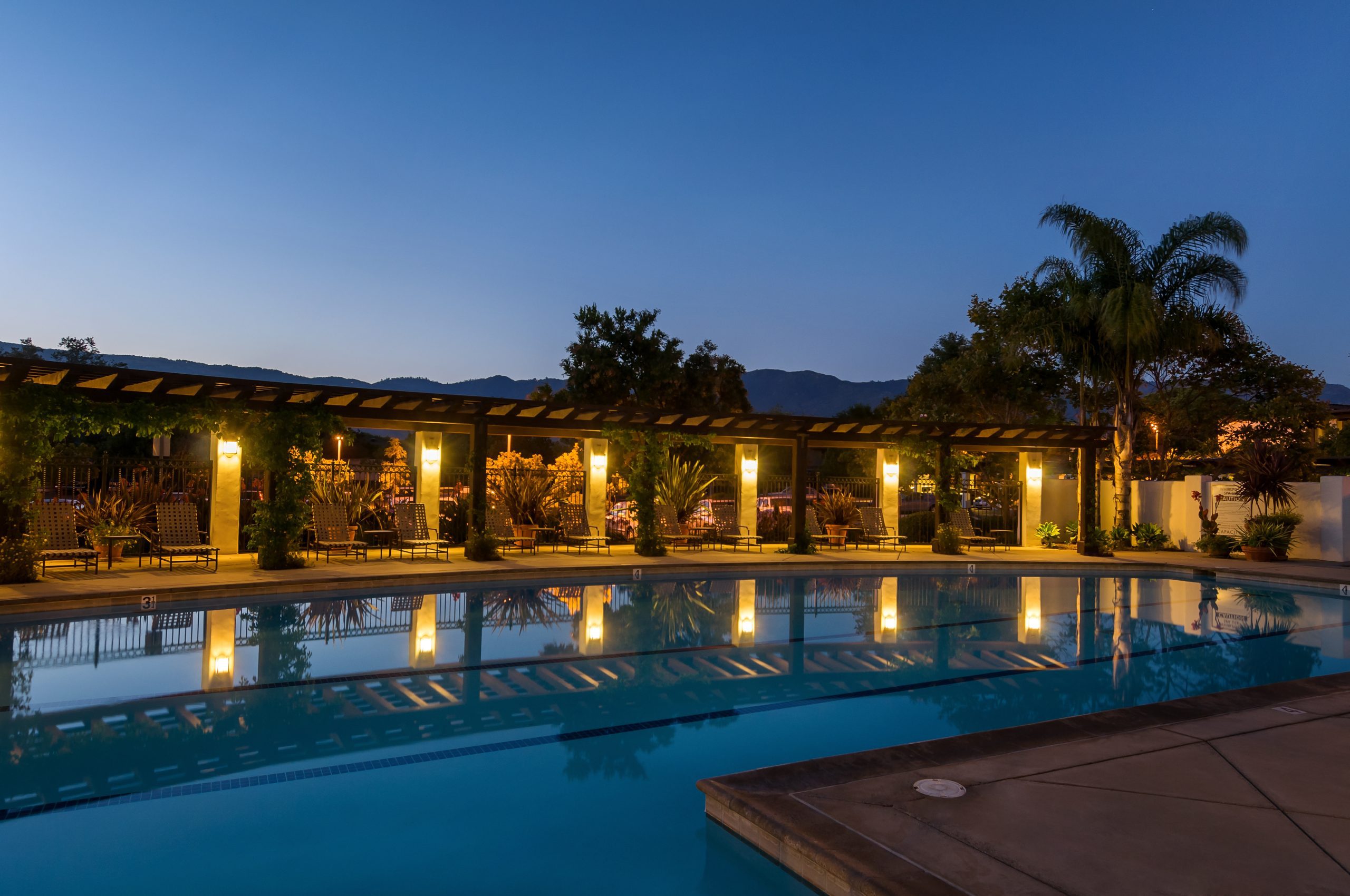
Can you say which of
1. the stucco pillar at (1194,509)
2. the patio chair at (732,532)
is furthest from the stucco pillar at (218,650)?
the stucco pillar at (1194,509)

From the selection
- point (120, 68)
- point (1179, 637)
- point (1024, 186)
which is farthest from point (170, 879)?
point (1024, 186)

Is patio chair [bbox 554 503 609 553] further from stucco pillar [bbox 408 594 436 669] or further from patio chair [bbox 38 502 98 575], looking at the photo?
patio chair [bbox 38 502 98 575]

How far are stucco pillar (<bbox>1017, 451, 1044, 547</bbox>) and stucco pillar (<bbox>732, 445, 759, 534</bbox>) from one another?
6478mm

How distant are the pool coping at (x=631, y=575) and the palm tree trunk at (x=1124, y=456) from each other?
171cm

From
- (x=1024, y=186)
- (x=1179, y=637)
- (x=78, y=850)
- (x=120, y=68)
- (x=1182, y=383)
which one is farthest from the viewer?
(x=1024, y=186)

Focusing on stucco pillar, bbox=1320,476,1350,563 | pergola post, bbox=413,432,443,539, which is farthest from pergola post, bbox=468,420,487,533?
stucco pillar, bbox=1320,476,1350,563

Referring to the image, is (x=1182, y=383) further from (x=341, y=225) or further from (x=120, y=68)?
(x=120, y=68)

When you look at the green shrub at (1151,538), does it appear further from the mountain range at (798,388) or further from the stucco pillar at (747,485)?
the mountain range at (798,388)

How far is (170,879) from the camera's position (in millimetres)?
3594

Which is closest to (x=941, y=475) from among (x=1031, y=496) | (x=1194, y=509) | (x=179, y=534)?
(x=1031, y=496)

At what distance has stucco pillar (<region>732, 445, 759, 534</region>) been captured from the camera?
58.0ft

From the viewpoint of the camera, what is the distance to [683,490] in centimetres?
1905

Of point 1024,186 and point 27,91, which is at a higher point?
point 1024,186

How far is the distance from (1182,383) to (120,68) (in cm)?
2514
